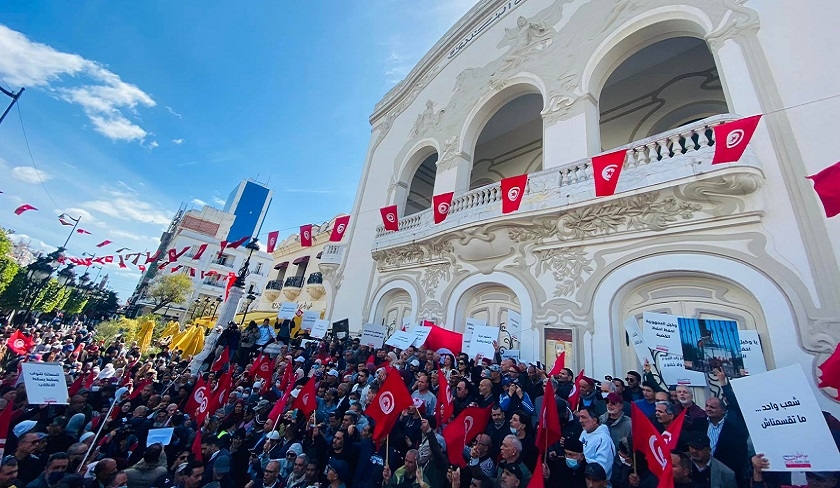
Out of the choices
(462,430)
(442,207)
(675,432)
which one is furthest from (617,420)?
(442,207)

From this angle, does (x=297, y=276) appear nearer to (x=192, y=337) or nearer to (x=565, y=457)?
(x=192, y=337)

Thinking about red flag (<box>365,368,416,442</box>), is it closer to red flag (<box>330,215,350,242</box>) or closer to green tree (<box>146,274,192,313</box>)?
red flag (<box>330,215,350,242</box>)

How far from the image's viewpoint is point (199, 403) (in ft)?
20.4

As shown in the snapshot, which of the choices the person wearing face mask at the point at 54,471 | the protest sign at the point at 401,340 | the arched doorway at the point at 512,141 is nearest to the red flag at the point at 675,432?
the protest sign at the point at 401,340

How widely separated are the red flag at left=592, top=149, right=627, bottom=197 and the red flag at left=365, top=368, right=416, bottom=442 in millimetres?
4590

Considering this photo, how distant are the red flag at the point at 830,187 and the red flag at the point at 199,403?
886 centimetres

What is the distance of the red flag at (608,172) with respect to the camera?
5948 mm

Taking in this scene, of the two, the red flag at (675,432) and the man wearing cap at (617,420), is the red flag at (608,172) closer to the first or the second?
the man wearing cap at (617,420)

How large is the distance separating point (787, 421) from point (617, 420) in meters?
1.32

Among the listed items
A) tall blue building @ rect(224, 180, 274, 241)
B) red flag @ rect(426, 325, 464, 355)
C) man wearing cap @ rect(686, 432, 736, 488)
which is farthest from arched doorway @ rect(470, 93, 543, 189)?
tall blue building @ rect(224, 180, 274, 241)

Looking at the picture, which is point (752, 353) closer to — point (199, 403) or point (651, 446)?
point (651, 446)

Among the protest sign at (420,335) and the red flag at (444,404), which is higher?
the protest sign at (420,335)

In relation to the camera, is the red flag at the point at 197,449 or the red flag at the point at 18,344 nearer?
the red flag at the point at 197,449

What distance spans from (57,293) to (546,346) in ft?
98.0
